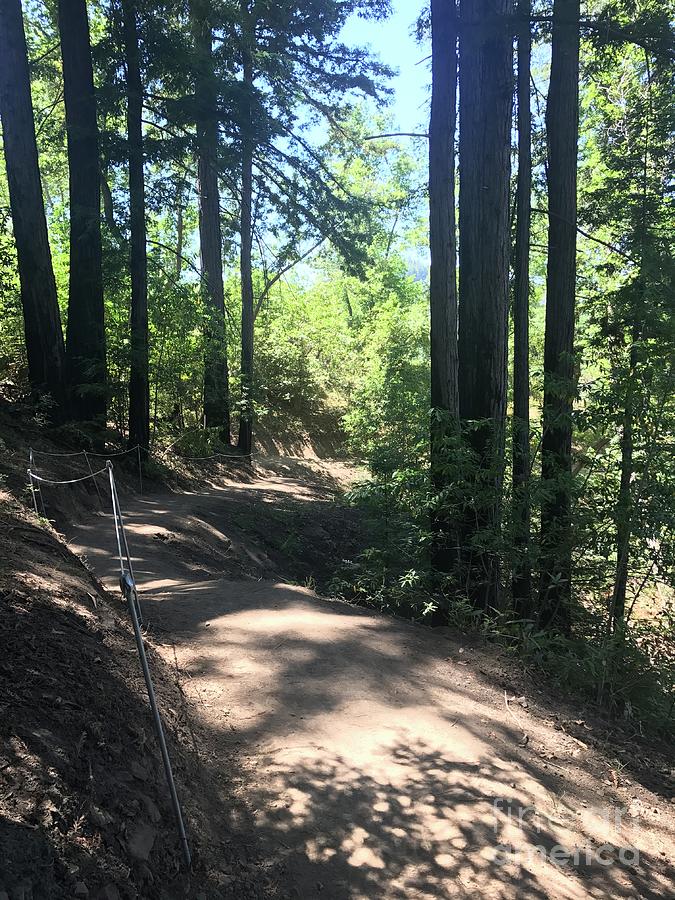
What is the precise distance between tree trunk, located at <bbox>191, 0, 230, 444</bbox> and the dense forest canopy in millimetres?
81

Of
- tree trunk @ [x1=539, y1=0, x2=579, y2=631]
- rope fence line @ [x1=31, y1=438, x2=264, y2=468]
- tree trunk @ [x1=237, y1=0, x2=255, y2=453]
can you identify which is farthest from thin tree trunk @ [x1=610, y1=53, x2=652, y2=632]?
tree trunk @ [x1=237, y1=0, x2=255, y2=453]

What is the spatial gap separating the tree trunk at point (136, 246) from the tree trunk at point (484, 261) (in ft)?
24.7

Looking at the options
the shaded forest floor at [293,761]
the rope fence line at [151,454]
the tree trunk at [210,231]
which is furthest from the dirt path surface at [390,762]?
the tree trunk at [210,231]

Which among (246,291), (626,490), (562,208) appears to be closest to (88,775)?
(626,490)

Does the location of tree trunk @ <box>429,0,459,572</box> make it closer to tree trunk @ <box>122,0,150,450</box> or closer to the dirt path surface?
the dirt path surface

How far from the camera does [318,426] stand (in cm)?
2461

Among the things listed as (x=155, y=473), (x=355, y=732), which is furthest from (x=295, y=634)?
(x=155, y=473)

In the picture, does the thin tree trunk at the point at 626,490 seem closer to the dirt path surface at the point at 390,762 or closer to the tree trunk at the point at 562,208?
the tree trunk at the point at 562,208

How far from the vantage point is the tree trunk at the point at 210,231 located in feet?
38.8

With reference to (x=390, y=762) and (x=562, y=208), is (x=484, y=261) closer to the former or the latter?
(x=562, y=208)

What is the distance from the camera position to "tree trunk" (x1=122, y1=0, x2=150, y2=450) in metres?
11.5

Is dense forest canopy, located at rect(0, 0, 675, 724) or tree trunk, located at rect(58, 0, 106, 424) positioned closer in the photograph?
dense forest canopy, located at rect(0, 0, 675, 724)

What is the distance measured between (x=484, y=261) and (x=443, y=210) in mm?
1010

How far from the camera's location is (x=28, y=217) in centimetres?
1077
